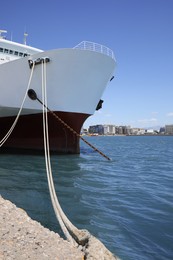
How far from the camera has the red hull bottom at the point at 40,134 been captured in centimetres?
1565

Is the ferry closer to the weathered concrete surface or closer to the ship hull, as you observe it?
the ship hull

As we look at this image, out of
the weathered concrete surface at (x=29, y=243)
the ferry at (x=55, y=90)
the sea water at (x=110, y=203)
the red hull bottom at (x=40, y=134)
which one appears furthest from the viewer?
the red hull bottom at (x=40, y=134)

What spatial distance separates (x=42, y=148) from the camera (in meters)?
17.0

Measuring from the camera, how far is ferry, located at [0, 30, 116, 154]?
14.2 meters

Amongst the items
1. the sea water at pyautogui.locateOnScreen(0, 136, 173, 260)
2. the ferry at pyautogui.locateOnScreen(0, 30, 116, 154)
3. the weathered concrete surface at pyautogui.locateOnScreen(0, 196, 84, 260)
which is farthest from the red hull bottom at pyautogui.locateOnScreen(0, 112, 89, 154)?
the weathered concrete surface at pyautogui.locateOnScreen(0, 196, 84, 260)

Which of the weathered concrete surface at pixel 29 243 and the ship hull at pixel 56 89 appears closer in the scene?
the weathered concrete surface at pixel 29 243

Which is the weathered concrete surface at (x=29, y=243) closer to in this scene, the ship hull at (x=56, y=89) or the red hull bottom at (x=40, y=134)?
the ship hull at (x=56, y=89)

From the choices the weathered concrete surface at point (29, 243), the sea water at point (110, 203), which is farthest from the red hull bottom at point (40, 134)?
the weathered concrete surface at point (29, 243)

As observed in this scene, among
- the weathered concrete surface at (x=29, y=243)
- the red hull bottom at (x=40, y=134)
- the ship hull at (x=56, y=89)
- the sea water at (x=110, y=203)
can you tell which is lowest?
the sea water at (x=110, y=203)

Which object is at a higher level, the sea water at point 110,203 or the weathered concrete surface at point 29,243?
the weathered concrete surface at point 29,243

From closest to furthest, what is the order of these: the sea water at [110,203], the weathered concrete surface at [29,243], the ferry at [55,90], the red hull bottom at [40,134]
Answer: the weathered concrete surface at [29,243] → the sea water at [110,203] → the ferry at [55,90] → the red hull bottom at [40,134]

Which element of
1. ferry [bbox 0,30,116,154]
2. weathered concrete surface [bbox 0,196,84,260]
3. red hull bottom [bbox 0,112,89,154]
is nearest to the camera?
weathered concrete surface [bbox 0,196,84,260]

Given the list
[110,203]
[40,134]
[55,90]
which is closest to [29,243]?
[110,203]

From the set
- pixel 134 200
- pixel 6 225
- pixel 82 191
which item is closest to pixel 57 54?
pixel 82 191
